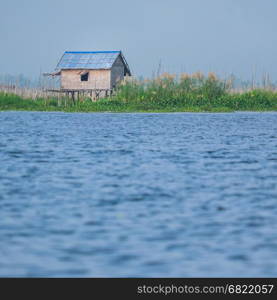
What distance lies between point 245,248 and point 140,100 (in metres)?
40.5

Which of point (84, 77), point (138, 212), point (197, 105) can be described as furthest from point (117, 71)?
point (138, 212)

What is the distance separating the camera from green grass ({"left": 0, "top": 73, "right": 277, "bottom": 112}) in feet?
156

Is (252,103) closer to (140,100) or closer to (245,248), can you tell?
(140,100)

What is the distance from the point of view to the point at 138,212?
1117 centimetres

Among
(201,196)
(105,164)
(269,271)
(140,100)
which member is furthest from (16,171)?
(140,100)

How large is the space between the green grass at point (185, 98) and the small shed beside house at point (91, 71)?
961 cm

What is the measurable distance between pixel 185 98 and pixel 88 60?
635 inches

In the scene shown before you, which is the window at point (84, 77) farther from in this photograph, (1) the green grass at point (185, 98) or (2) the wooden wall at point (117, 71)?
(1) the green grass at point (185, 98)

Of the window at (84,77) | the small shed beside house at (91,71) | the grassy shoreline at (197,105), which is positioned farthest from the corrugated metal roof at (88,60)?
the grassy shoreline at (197,105)

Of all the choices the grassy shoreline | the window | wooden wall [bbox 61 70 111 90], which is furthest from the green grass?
the window

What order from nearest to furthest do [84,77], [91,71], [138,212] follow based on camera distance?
[138,212], [91,71], [84,77]

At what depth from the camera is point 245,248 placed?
9.05m

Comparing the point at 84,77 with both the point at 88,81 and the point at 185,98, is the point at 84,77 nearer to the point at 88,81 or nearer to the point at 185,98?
the point at 88,81

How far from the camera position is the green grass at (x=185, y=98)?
47594 mm
